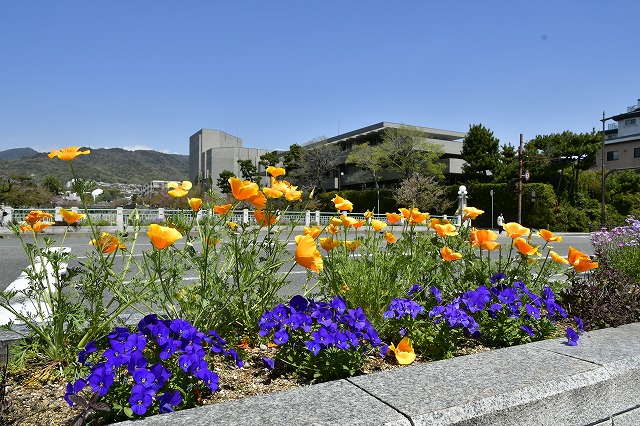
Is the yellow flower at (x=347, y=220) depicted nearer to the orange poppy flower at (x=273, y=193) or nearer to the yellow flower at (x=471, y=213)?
the orange poppy flower at (x=273, y=193)

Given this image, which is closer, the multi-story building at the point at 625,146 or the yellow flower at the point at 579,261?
the yellow flower at the point at 579,261

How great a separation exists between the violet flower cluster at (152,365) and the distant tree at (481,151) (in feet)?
126

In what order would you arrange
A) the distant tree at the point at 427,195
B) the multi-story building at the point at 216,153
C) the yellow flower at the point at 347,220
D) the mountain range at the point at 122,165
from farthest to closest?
the mountain range at the point at 122,165 < the multi-story building at the point at 216,153 < the distant tree at the point at 427,195 < the yellow flower at the point at 347,220

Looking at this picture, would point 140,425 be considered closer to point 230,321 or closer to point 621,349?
point 230,321

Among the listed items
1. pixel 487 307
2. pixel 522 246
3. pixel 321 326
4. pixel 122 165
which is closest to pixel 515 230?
pixel 522 246

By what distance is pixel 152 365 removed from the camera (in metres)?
1.63

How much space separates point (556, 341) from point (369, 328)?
1067 millimetres

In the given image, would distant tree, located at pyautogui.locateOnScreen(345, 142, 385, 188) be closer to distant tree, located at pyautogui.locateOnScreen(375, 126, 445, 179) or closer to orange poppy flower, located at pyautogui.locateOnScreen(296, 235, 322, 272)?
distant tree, located at pyautogui.locateOnScreen(375, 126, 445, 179)

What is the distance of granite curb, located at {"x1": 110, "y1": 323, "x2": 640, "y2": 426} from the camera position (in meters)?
1.44

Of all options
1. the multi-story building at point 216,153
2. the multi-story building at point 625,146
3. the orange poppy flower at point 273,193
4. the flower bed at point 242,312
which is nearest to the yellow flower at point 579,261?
the flower bed at point 242,312

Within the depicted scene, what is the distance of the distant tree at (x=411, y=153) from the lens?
3978 centimetres

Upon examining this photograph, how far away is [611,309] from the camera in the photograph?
9.56 feet

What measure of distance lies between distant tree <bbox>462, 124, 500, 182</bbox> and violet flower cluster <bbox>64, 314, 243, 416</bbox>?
38309 millimetres

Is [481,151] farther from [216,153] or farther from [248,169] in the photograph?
[216,153]
